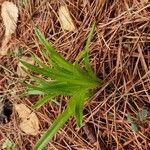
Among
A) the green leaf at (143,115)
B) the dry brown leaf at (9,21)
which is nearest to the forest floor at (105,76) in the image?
the green leaf at (143,115)

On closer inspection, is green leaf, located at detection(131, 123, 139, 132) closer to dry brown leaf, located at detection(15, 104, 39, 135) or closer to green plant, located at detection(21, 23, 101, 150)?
green plant, located at detection(21, 23, 101, 150)

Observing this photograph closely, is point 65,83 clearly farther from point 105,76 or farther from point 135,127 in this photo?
point 135,127

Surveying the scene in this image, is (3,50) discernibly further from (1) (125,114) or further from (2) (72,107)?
(1) (125,114)

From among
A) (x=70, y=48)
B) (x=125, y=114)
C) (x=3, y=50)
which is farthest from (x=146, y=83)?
(x=3, y=50)

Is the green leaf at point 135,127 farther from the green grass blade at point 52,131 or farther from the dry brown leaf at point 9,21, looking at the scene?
the dry brown leaf at point 9,21

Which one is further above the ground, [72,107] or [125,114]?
[72,107]

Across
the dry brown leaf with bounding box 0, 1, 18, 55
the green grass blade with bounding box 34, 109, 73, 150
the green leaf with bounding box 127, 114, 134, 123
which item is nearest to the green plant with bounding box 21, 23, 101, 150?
the green grass blade with bounding box 34, 109, 73, 150

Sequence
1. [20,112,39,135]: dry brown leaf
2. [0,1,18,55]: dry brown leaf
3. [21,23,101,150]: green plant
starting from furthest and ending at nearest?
[0,1,18,55]: dry brown leaf → [20,112,39,135]: dry brown leaf → [21,23,101,150]: green plant
